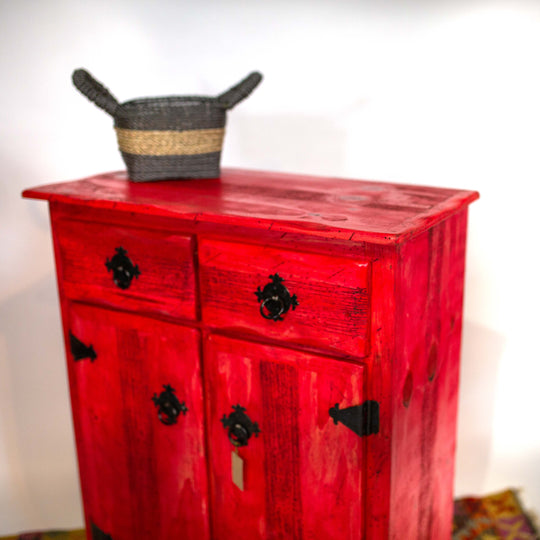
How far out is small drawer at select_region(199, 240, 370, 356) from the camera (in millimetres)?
1344

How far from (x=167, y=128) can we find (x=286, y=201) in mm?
396

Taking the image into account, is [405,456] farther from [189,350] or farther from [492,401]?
[492,401]

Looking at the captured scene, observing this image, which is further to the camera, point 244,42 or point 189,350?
point 244,42

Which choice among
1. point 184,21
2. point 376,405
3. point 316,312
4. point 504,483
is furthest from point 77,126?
point 504,483

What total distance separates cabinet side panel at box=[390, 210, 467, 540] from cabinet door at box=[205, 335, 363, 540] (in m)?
0.10

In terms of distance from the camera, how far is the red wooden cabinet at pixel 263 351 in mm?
1373

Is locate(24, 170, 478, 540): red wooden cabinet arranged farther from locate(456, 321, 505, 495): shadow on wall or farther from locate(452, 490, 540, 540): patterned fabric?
locate(456, 321, 505, 495): shadow on wall

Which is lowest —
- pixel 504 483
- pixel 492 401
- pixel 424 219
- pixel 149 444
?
pixel 504 483

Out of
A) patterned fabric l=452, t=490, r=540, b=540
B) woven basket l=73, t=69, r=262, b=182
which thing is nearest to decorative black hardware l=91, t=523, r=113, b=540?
woven basket l=73, t=69, r=262, b=182

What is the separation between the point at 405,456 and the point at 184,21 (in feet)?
5.05

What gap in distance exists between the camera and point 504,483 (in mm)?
2430

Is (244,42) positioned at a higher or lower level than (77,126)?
higher

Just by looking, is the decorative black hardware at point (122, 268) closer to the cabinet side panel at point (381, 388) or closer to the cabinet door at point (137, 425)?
the cabinet door at point (137, 425)

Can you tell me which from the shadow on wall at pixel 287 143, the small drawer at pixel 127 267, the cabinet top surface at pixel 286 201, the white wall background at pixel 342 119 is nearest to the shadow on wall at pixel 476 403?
the white wall background at pixel 342 119
